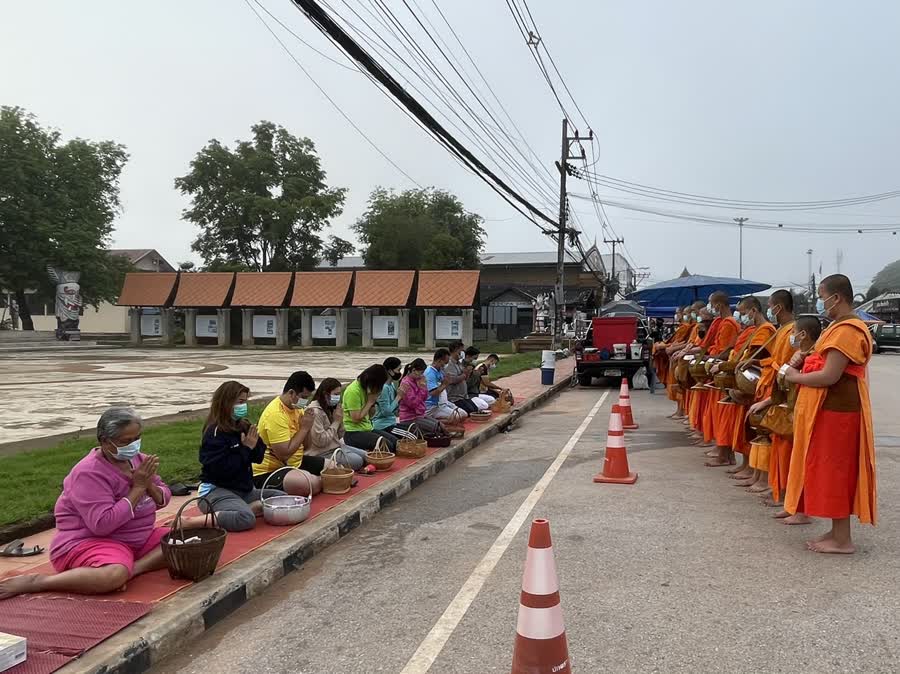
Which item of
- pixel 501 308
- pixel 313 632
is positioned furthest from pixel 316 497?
pixel 501 308

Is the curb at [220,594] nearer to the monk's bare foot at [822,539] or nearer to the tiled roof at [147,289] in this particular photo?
the monk's bare foot at [822,539]

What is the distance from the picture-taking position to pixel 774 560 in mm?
4902

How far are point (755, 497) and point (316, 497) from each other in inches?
169

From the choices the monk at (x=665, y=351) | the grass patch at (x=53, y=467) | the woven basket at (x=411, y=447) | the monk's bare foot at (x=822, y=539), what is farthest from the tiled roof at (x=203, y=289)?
the monk's bare foot at (x=822, y=539)

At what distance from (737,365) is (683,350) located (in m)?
3.12

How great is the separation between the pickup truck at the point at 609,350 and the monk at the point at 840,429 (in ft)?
45.1

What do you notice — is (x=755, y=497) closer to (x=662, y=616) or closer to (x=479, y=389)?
(x=662, y=616)

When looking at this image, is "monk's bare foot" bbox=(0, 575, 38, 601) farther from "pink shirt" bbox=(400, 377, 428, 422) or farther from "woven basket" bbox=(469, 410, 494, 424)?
"woven basket" bbox=(469, 410, 494, 424)

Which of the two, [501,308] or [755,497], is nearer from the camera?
[755,497]

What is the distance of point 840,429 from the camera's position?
16.0 ft

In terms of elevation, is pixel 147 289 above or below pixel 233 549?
above

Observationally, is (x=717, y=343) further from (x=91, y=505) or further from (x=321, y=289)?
(x=321, y=289)

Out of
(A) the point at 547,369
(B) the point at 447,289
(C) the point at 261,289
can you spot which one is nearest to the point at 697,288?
(A) the point at 547,369

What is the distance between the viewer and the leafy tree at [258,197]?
49.6m
